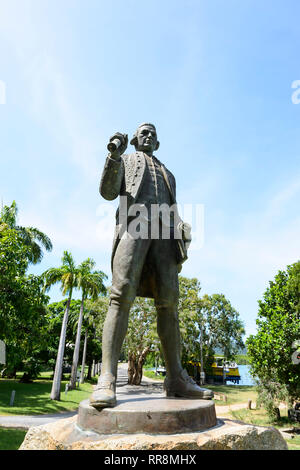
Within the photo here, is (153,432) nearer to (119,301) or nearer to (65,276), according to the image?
(119,301)

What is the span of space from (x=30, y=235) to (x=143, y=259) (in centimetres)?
1749

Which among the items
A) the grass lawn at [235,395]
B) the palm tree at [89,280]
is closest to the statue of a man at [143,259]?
the palm tree at [89,280]

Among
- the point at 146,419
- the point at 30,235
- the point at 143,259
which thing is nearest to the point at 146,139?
the point at 143,259

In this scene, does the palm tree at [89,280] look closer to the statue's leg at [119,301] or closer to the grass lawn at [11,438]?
the grass lawn at [11,438]

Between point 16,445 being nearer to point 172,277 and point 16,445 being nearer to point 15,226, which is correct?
point 172,277

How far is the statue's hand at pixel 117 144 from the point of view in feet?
10.8

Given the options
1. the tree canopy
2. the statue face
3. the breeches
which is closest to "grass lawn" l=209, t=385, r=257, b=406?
the tree canopy

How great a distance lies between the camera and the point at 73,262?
21.2m

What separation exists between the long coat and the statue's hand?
0.07 metres

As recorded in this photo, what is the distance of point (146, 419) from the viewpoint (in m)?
2.54

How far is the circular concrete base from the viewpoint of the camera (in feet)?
8.32

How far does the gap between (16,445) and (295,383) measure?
11.2m

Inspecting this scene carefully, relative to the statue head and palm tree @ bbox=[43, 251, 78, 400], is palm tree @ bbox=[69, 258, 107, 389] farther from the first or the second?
the statue head
